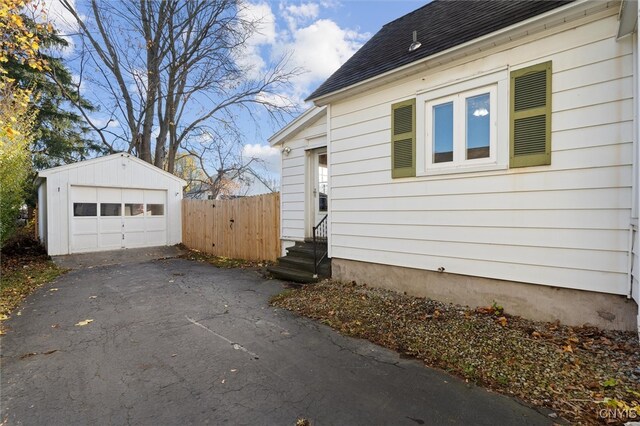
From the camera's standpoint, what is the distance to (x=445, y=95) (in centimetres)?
453

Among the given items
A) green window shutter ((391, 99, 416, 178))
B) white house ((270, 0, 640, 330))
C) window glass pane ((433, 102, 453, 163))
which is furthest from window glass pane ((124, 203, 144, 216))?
window glass pane ((433, 102, 453, 163))

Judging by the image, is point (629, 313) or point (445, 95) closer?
point (629, 313)

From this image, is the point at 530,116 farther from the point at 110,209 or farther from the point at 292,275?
the point at 110,209

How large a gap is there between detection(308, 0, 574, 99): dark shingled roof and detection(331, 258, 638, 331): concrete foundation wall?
130 inches

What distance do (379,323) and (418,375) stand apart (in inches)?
47.1

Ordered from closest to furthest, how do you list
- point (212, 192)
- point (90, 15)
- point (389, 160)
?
point (389, 160) < point (90, 15) < point (212, 192)

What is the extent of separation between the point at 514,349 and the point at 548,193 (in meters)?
1.86

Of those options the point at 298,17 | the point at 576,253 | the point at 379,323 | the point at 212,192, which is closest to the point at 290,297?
the point at 379,323

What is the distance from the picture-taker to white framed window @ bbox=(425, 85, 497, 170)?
13.6 feet

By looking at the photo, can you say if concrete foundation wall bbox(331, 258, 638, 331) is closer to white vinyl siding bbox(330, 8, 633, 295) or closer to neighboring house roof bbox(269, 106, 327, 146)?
white vinyl siding bbox(330, 8, 633, 295)

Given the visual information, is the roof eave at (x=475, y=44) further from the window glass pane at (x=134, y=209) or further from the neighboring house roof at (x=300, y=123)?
the window glass pane at (x=134, y=209)

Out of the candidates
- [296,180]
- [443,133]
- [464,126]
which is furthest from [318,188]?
[464,126]

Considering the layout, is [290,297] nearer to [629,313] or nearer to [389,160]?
[389,160]

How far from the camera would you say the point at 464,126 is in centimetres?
434
